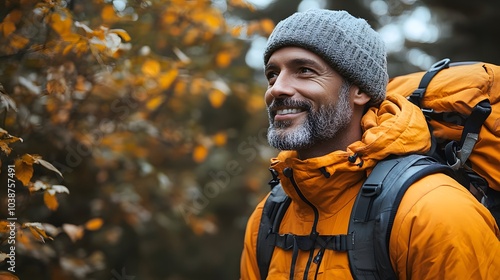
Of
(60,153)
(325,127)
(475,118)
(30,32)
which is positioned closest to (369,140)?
(325,127)

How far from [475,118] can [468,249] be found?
725 millimetres

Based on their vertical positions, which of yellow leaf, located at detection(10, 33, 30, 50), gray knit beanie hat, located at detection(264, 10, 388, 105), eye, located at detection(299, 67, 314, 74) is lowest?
yellow leaf, located at detection(10, 33, 30, 50)

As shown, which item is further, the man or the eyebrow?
the eyebrow

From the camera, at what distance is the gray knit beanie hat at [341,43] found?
10.1 ft

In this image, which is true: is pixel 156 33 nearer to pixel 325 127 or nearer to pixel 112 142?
pixel 112 142

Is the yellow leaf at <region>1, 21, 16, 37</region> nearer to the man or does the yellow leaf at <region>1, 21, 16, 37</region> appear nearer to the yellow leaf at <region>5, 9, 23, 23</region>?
the yellow leaf at <region>5, 9, 23, 23</region>

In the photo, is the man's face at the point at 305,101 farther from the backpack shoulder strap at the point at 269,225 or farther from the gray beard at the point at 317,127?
the backpack shoulder strap at the point at 269,225

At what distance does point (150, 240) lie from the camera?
23.7 ft

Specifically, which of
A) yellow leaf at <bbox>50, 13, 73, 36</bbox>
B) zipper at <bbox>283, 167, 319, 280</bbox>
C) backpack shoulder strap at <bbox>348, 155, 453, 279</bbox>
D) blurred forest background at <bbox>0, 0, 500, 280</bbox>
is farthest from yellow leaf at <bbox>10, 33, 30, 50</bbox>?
backpack shoulder strap at <bbox>348, 155, 453, 279</bbox>

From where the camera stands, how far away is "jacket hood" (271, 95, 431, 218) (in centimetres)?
274

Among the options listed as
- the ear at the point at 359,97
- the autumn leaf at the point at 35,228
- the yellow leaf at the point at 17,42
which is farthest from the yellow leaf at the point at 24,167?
the ear at the point at 359,97

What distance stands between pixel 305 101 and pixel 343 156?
1.44ft

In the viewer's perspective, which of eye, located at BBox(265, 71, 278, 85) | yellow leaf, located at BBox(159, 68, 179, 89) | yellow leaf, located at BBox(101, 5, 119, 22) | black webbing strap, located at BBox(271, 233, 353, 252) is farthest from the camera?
yellow leaf, located at BBox(159, 68, 179, 89)

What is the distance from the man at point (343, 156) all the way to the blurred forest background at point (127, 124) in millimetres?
1046
